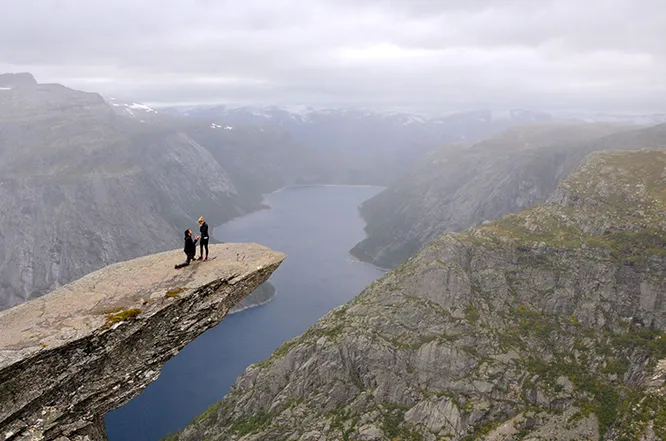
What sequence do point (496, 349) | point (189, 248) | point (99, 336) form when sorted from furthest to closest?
point (496, 349) < point (189, 248) < point (99, 336)

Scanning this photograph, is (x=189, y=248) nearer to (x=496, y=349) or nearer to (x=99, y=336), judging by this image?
(x=99, y=336)

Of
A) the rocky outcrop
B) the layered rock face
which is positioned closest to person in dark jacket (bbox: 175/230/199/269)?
the rocky outcrop

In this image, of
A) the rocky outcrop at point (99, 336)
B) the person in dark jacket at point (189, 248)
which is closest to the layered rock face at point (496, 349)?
the rocky outcrop at point (99, 336)

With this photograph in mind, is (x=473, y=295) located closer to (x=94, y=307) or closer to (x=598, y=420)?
(x=598, y=420)

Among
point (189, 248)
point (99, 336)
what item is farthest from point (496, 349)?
point (99, 336)

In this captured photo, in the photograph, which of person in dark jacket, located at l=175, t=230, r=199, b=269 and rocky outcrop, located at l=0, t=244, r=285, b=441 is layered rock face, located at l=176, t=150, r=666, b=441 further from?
person in dark jacket, located at l=175, t=230, r=199, b=269

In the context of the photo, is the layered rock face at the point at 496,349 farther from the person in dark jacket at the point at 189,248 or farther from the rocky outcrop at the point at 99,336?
the person in dark jacket at the point at 189,248
